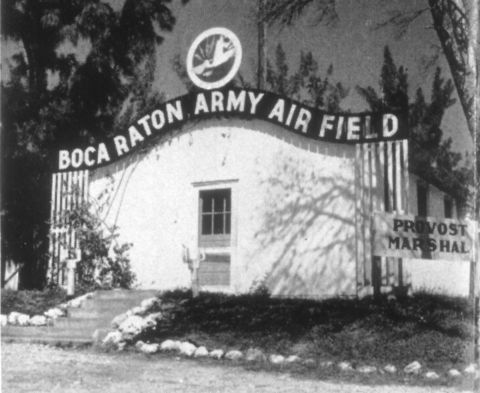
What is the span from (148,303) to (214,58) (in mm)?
4762

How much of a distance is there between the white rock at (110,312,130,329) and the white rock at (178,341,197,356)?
2.05 metres

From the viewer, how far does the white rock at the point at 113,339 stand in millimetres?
9345

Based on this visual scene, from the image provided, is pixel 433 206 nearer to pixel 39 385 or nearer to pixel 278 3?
pixel 278 3

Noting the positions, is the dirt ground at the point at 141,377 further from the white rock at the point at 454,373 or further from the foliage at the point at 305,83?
the foliage at the point at 305,83

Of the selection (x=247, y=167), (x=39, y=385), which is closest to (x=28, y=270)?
(x=247, y=167)

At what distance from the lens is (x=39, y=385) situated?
20.6 ft

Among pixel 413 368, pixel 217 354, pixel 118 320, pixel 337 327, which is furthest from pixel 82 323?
pixel 413 368

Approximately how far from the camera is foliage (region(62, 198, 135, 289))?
13.0 meters

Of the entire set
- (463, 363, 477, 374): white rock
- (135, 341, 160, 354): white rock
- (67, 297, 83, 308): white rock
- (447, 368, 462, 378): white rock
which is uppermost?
(67, 297, 83, 308): white rock

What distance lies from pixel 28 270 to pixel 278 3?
385 inches

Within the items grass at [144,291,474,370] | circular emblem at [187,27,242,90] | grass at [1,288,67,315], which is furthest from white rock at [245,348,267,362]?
circular emblem at [187,27,242,90]

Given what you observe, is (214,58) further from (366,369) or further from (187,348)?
(366,369)

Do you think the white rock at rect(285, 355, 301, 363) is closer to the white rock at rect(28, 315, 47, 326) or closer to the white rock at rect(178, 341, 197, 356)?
the white rock at rect(178, 341, 197, 356)

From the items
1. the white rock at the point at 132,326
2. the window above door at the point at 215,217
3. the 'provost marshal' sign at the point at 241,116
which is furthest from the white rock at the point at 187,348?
the 'provost marshal' sign at the point at 241,116
